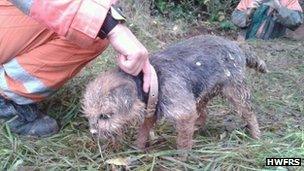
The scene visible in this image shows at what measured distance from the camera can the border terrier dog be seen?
111 inches

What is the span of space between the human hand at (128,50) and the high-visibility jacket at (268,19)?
16.2 ft

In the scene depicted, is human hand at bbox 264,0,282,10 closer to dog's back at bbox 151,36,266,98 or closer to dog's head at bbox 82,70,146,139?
dog's back at bbox 151,36,266,98

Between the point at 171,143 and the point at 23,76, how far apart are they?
42.2 inches

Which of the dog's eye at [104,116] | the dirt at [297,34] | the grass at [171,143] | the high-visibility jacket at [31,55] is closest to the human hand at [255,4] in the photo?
the dirt at [297,34]

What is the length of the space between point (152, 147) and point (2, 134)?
1.02 m

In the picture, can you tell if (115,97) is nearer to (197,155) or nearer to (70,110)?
(197,155)

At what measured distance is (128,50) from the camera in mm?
2725

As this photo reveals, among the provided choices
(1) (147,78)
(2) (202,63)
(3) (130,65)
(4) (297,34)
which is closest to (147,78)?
(1) (147,78)

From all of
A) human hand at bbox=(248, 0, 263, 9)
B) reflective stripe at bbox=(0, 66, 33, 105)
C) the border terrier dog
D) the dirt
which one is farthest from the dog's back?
the dirt

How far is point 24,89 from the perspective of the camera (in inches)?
136

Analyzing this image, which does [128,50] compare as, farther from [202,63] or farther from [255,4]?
[255,4]

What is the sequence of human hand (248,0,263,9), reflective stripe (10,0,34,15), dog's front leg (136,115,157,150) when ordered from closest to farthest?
reflective stripe (10,0,34,15) < dog's front leg (136,115,157,150) < human hand (248,0,263,9)

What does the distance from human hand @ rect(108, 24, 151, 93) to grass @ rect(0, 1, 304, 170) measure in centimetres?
63

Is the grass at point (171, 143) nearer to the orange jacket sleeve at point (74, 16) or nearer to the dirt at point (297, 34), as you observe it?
the orange jacket sleeve at point (74, 16)
